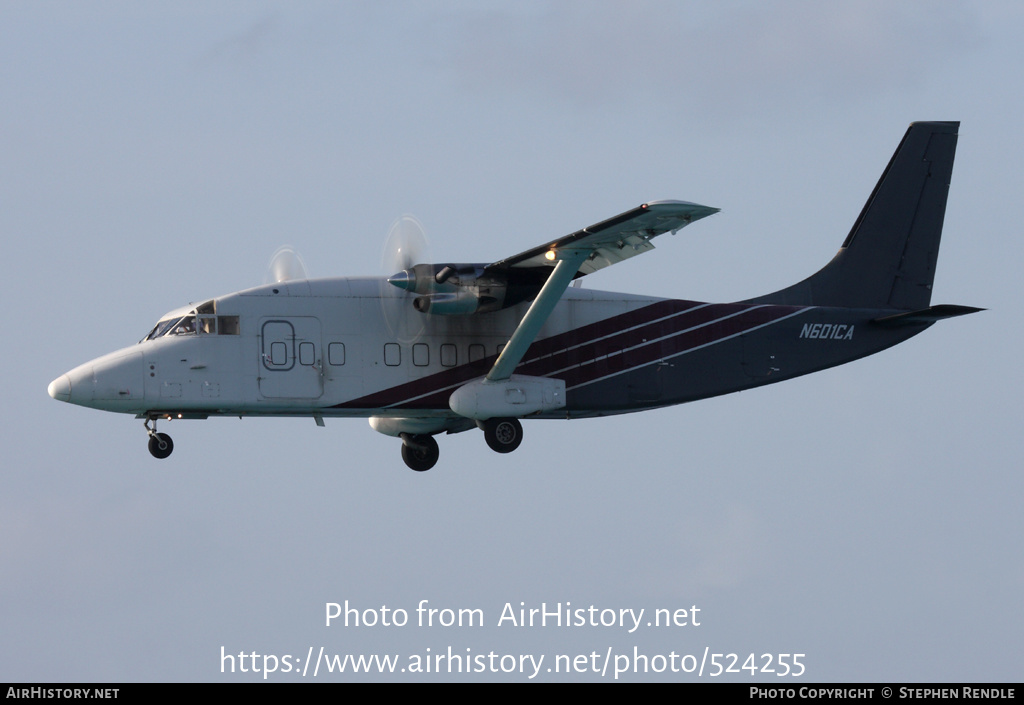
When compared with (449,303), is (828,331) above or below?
below

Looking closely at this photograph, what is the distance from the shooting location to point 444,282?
26.7 meters

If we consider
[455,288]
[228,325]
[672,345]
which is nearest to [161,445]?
[228,325]

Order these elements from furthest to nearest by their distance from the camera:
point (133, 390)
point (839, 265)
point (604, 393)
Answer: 1. point (839, 265)
2. point (604, 393)
3. point (133, 390)

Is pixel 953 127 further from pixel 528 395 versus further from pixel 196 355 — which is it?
pixel 196 355

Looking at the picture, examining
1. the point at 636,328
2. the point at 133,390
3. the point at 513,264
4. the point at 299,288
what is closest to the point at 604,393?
the point at 636,328

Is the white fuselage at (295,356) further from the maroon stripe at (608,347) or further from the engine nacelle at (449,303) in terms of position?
the engine nacelle at (449,303)

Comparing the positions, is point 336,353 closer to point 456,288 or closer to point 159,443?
point 456,288

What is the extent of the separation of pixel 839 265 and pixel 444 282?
8458mm

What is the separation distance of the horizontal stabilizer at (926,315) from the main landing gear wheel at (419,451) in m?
8.79

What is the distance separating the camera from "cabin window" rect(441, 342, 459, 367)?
27312 mm

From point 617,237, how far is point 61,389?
956 cm

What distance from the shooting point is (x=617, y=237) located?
25266mm

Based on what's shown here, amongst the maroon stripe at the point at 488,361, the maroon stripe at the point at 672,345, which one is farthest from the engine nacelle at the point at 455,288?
the maroon stripe at the point at 672,345

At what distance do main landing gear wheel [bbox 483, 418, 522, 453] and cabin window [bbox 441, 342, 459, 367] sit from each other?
3.96 ft
